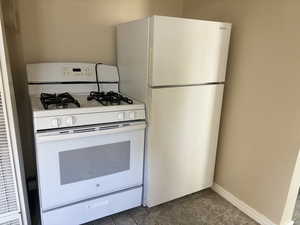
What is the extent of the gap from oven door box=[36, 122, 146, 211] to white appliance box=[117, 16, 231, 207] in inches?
5.7

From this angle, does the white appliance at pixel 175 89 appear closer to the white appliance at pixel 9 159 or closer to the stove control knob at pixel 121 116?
the stove control knob at pixel 121 116

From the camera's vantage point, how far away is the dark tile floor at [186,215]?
1.81m

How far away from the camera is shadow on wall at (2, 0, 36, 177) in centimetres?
168

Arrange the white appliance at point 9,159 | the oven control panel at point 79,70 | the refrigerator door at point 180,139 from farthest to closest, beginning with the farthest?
the oven control panel at point 79,70 < the refrigerator door at point 180,139 < the white appliance at point 9,159

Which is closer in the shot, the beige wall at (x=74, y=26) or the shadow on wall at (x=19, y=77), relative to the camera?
the shadow on wall at (x=19, y=77)

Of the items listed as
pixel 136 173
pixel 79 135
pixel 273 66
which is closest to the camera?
pixel 79 135

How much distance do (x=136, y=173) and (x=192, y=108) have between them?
706 millimetres

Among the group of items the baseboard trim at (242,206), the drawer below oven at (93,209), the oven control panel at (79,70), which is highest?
the oven control panel at (79,70)

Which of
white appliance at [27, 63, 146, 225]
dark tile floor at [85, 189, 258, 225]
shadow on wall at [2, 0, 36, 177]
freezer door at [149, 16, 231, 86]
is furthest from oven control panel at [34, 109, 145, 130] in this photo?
dark tile floor at [85, 189, 258, 225]

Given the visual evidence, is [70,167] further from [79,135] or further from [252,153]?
[252,153]

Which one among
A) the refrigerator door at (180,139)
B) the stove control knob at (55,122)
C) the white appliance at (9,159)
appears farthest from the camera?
the refrigerator door at (180,139)

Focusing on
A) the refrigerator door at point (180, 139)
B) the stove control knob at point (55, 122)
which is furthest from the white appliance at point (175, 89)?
the stove control knob at point (55, 122)

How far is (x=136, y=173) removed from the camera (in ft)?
5.86

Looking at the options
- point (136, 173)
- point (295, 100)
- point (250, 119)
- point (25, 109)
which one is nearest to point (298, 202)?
point (250, 119)
